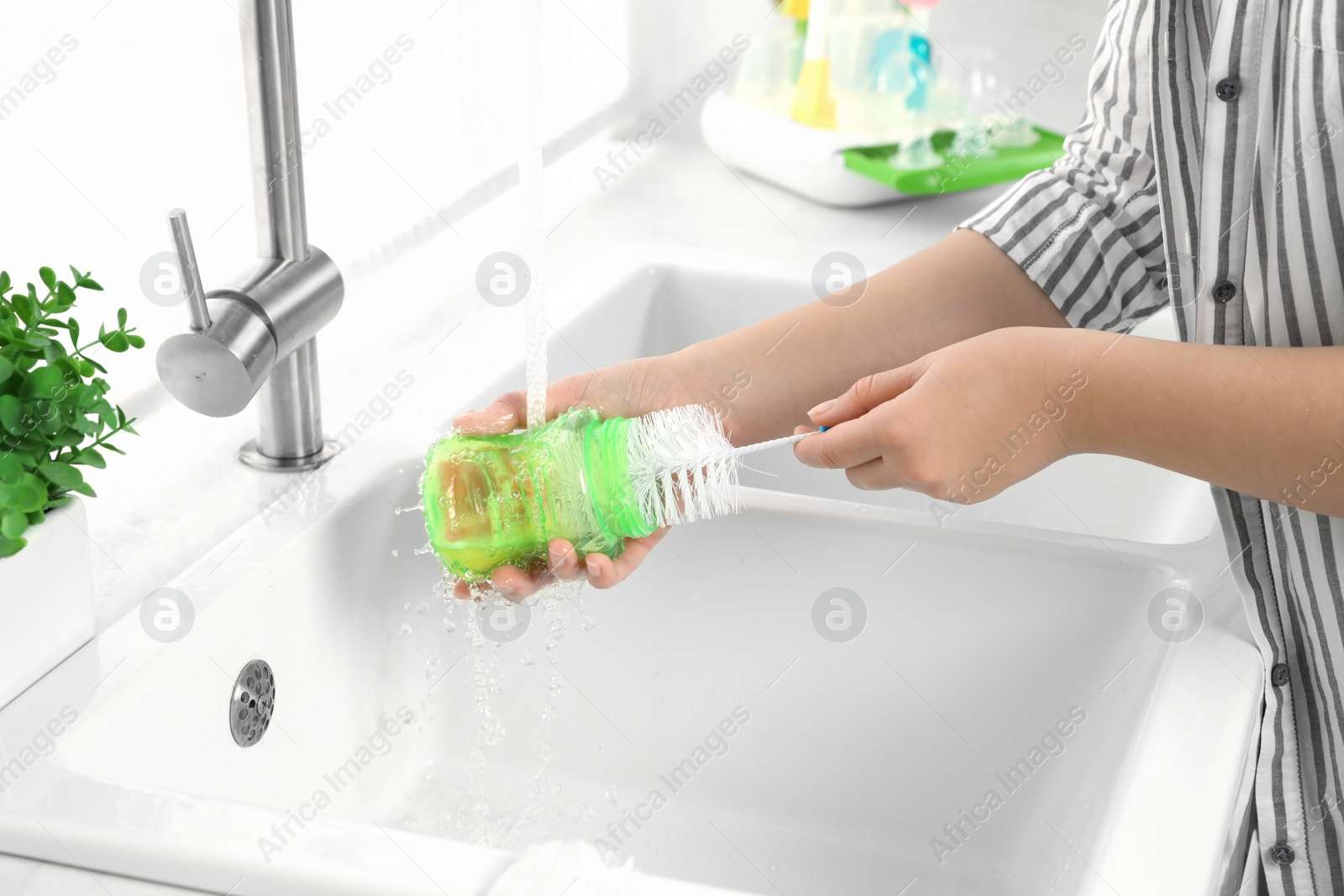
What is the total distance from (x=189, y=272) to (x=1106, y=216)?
56cm

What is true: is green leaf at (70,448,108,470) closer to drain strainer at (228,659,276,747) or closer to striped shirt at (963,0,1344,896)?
drain strainer at (228,659,276,747)

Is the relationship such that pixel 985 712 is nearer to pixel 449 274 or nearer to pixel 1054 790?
pixel 1054 790

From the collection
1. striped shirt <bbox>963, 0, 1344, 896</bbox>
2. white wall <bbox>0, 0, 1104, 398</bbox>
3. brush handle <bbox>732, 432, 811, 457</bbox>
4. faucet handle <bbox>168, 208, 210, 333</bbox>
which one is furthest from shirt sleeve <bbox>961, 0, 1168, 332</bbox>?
faucet handle <bbox>168, 208, 210, 333</bbox>

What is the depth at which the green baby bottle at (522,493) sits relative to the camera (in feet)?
2.09

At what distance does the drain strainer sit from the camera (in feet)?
2.32

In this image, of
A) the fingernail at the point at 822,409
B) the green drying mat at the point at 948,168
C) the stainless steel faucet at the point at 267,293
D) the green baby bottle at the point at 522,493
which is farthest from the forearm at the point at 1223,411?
the green drying mat at the point at 948,168

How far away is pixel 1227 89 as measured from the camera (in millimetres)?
651

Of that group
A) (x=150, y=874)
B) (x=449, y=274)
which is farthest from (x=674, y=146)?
(x=150, y=874)

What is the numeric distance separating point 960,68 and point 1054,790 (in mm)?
1407

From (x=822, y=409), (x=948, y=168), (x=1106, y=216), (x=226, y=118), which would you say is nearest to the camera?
(x=822, y=409)

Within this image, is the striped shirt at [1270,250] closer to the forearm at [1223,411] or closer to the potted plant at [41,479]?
the forearm at [1223,411]

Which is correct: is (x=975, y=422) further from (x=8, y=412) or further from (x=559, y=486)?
(x=8, y=412)

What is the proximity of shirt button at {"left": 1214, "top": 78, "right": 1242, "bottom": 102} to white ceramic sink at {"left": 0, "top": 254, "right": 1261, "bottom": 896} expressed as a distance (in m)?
0.29

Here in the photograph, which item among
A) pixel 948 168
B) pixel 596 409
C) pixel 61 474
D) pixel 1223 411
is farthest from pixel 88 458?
pixel 948 168
